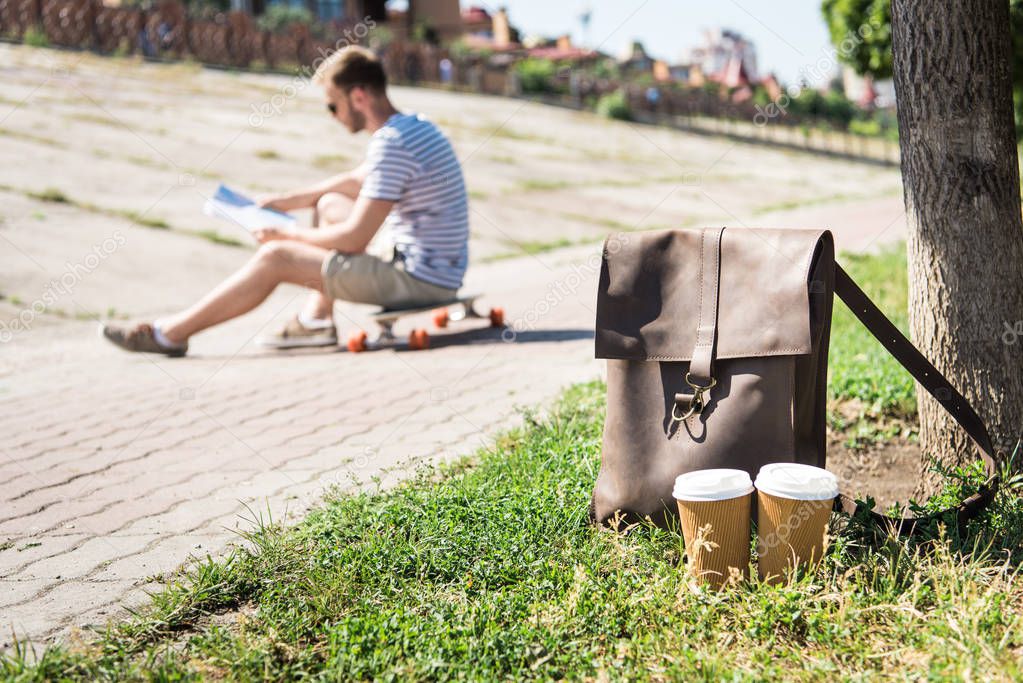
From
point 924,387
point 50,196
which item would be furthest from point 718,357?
point 50,196

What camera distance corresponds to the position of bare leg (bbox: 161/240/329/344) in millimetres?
5609

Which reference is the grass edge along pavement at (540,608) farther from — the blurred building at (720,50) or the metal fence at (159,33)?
the blurred building at (720,50)

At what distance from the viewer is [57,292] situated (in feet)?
25.6

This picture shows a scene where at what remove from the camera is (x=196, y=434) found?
4.27 metres

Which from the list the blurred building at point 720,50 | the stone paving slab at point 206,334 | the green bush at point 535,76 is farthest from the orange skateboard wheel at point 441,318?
the blurred building at point 720,50

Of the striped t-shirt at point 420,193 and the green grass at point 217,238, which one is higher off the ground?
the striped t-shirt at point 420,193

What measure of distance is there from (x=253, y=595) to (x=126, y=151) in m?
11.8

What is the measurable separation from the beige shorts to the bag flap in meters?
2.91

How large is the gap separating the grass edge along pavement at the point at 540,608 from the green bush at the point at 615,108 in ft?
89.2

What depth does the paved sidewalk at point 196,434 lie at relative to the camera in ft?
9.55

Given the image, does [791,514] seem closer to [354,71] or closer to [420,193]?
[420,193]

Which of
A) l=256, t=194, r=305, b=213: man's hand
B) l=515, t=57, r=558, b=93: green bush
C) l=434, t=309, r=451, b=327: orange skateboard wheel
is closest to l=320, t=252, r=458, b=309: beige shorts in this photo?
l=256, t=194, r=305, b=213: man's hand

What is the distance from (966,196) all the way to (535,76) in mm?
29041

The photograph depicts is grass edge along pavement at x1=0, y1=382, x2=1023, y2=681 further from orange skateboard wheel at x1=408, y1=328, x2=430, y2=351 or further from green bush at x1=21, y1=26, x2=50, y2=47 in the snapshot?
green bush at x1=21, y1=26, x2=50, y2=47
